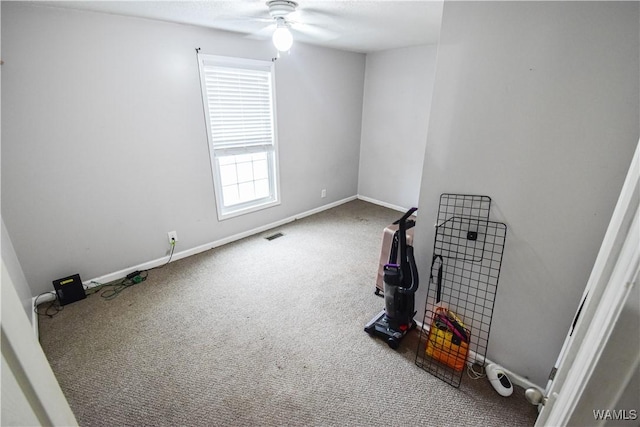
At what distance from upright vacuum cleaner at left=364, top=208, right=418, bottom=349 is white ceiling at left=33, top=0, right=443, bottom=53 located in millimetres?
1526

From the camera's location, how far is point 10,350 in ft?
1.35

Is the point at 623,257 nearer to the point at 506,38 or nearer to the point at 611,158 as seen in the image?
the point at 611,158

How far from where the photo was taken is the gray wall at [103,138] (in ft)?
6.54

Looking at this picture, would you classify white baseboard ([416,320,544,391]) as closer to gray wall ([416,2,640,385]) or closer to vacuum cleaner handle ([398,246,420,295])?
gray wall ([416,2,640,385])

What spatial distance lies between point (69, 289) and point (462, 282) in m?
2.98

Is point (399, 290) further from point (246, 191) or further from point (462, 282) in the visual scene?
point (246, 191)

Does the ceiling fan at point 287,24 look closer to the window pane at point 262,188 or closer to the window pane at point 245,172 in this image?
the window pane at point 245,172

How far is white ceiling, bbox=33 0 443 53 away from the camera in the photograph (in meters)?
1.92

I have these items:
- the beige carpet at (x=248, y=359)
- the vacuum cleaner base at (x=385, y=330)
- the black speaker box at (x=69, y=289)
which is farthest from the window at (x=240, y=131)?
the vacuum cleaner base at (x=385, y=330)

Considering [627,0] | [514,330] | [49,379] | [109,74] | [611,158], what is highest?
[627,0]

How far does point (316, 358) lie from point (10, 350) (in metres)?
1.69

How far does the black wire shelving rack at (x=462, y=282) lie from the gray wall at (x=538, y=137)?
61 millimetres

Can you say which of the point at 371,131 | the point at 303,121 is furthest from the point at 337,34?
the point at 371,131

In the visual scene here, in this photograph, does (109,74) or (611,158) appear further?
(109,74)
